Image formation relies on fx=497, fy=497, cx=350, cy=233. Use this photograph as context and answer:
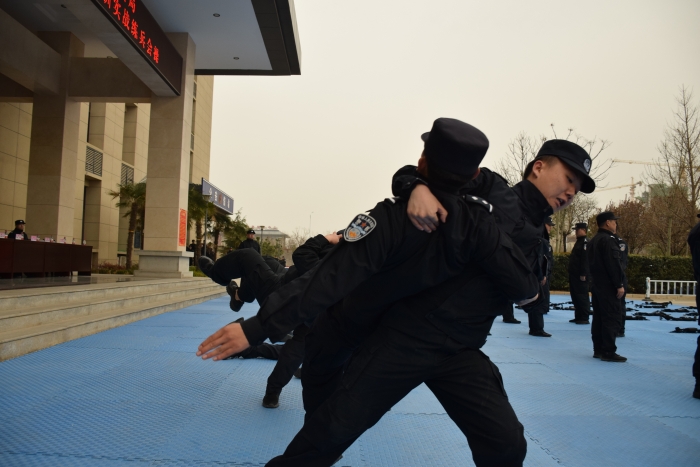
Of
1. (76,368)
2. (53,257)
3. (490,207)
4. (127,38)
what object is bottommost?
(76,368)

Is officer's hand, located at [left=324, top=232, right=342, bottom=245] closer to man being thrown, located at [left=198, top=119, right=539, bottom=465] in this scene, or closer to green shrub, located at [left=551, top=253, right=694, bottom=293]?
man being thrown, located at [left=198, top=119, right=539, bottom=465]

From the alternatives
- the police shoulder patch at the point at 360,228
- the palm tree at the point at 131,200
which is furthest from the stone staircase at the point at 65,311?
the palm tree at the point at 131,200

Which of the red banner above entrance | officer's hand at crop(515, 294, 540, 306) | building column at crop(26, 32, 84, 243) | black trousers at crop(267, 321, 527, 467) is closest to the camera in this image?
black trousers at crop(267, 321, 527, 467)

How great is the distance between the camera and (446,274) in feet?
6.28

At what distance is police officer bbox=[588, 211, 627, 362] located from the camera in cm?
664

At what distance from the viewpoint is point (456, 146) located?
6.11 ft

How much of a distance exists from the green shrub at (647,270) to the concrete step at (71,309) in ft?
52.2

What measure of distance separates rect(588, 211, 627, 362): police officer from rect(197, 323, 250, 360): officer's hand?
6.13 metres

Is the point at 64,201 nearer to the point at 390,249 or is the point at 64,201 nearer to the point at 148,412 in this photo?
the point at 148,412

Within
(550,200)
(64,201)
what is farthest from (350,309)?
(64,201)

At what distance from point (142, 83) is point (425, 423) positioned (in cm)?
1600

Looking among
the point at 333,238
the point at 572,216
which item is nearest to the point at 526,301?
the point at 333,238

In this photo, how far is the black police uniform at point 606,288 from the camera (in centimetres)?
664

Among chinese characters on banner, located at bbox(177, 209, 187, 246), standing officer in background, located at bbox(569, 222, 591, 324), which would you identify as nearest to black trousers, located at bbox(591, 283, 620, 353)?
standing officer in background, located at bbox(569, 222, 591, 324)
